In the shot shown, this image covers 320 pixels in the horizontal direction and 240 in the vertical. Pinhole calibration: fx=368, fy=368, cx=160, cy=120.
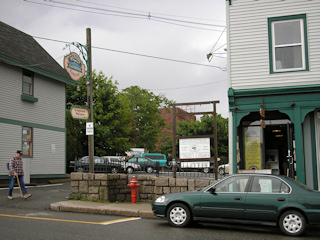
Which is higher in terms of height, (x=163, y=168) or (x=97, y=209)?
(x=163, y=168)

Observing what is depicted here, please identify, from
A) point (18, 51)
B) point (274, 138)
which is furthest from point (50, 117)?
point (274, 138)

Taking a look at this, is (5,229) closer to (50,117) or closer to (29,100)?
(29,100)

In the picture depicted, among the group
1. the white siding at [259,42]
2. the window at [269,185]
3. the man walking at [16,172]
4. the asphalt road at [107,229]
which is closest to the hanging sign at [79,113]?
the man walking at [16,172]

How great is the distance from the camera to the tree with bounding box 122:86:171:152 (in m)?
55.5

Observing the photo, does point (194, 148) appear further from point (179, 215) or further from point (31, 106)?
point (31, 106)

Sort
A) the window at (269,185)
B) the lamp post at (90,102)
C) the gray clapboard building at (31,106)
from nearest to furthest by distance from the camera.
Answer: the window at (269,185)
the lamp post at (90,102)
the gray clapboard building at (31,106)

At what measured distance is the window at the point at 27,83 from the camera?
21.6 metres

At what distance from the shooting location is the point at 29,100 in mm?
21516

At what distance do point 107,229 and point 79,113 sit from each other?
20.7 ft

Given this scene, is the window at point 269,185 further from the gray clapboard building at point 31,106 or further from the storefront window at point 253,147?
the gray clapboard building at point 31,106

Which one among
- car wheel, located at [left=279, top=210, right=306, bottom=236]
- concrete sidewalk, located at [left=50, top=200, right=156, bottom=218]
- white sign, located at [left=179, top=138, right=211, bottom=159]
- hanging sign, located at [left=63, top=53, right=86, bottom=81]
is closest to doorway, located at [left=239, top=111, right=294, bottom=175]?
white sign, located at [left=179, top=138, right=211, bottom=159]

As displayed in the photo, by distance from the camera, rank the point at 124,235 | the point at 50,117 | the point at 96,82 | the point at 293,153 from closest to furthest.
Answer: the point at 124,235 → the point at 293,153 → the point at 50,117 → the point at 96,82

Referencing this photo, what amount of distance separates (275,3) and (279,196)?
7.32m

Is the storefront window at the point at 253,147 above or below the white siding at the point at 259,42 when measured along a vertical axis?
below
